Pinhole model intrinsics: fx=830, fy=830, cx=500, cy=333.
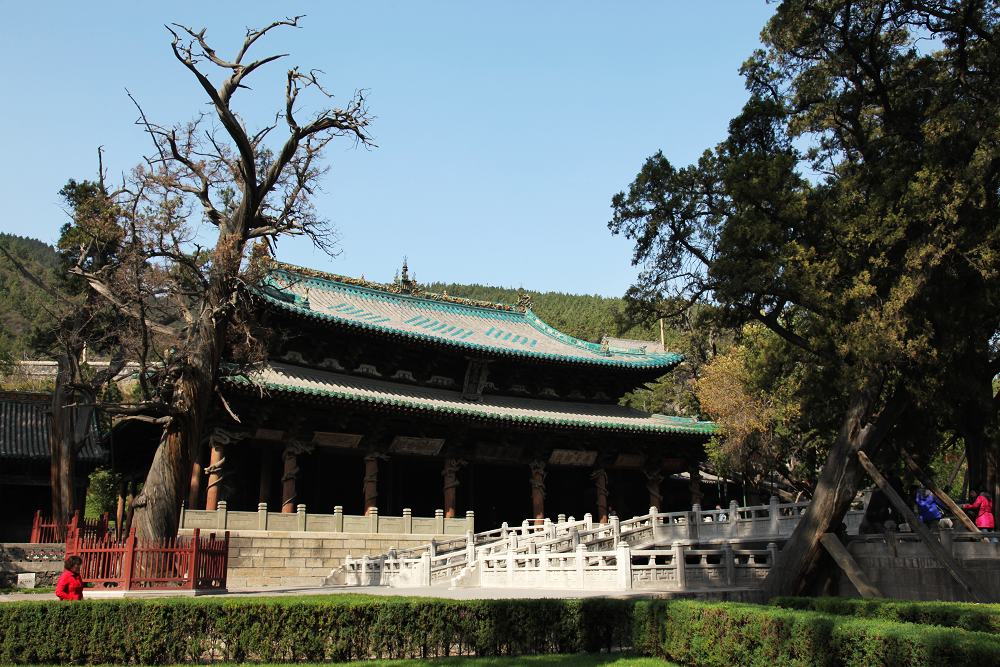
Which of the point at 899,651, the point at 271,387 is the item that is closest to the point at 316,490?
the point at 271,387

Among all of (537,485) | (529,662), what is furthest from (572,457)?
(529,662)

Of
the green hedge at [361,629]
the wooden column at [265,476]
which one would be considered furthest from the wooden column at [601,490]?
the green hedge at [361,629]

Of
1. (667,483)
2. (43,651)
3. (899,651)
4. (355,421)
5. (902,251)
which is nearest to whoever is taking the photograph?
(899,651)

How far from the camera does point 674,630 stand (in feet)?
32.5

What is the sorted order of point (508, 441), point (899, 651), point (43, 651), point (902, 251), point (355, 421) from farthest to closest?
point (508, 441), point (355, 421), point (902, 251), point (43, 651), point (899, 651)

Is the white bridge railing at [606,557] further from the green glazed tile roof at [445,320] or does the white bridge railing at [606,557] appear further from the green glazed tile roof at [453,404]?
the green glazed tile roof at [445,320]

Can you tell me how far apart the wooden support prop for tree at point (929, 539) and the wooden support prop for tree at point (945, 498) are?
39.4 inches

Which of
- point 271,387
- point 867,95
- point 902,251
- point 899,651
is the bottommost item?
point 899,651

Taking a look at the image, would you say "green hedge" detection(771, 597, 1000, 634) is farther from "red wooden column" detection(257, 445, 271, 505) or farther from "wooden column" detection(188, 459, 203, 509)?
"red wooden column" detection(257, 445, 271, 505)

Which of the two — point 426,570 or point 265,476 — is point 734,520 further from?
point 265,476

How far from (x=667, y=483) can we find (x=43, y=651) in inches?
1101

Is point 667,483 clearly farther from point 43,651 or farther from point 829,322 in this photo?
point 43,651

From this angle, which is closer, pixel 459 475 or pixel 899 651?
pixel 899 651

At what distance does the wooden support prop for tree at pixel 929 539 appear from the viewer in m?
14.1
